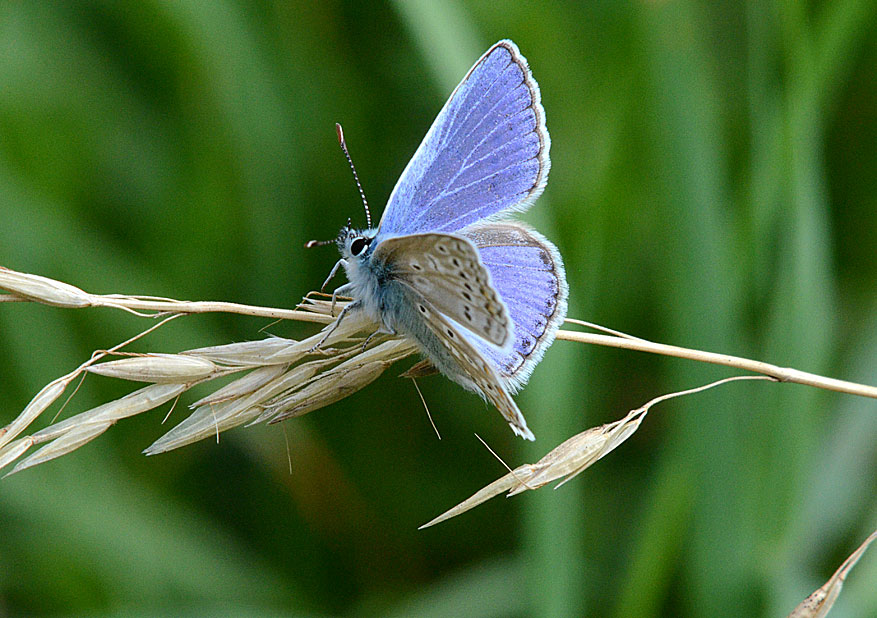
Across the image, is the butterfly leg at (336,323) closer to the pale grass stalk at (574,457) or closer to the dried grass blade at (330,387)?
the dried grass blade at (330,387)

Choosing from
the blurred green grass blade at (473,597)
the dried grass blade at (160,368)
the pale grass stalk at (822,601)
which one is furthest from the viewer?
the blurred green grass blade at (473,597)

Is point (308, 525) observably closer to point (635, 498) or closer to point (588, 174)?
point (635, 498)

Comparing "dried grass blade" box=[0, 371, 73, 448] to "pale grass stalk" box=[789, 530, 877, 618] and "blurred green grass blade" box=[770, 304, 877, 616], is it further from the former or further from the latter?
"blurred green grass blade" box=[770, 304, 877, 616]

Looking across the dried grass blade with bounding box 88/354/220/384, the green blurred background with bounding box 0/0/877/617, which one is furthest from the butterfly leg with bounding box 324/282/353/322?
the green blurred background with bounding box 0/0/877/617

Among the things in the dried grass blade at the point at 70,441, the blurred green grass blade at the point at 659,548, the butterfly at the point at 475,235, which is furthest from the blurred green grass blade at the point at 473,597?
the dried grass blade at the point at 70,441

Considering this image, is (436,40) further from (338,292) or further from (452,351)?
(452,351)

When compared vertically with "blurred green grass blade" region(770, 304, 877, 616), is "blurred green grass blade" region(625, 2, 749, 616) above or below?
above
